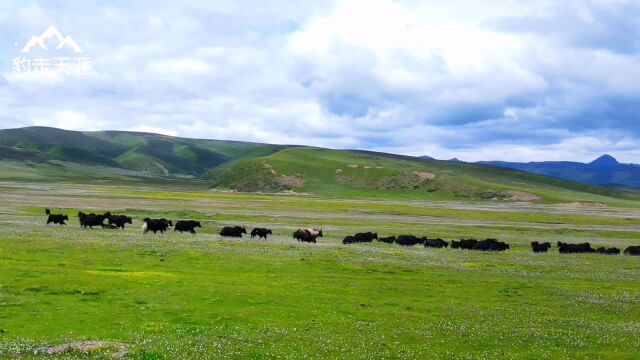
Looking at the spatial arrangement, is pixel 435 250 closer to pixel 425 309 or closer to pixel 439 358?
pixel 425 309

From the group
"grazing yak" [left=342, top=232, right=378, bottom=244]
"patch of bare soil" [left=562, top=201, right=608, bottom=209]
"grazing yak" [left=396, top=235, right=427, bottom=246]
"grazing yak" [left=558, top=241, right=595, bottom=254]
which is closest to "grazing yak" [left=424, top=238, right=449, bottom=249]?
"grazing yak" [left=396, top=235, right=427, bottom=246]

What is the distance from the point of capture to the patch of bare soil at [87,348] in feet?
50.5

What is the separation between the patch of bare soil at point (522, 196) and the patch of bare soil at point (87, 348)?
18358 centimetres

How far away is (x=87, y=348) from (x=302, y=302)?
10023 millimetres

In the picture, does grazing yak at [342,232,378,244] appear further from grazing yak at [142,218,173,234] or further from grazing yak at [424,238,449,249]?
grazing yak at [142,218,173,234]

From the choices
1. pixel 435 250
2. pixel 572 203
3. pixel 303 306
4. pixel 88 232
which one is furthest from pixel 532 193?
pixel 303 306

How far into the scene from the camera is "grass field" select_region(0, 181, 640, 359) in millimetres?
17531

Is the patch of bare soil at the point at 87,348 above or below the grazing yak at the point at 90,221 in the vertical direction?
below

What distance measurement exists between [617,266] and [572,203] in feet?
485

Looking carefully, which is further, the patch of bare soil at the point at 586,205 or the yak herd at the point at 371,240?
the patch of bare soil at the point at 586,205

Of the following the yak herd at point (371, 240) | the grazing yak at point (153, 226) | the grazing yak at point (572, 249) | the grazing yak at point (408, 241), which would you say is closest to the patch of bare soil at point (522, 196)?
the yak herd at point (371, 240)

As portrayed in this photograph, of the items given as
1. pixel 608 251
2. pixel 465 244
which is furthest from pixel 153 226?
pixel 608 251

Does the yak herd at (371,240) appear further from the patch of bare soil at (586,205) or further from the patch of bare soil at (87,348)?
the patch of bare soil at (586,205)

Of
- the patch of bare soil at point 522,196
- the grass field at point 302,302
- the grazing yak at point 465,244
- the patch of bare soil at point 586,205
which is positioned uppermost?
the patch of bare soil at point 522,196
